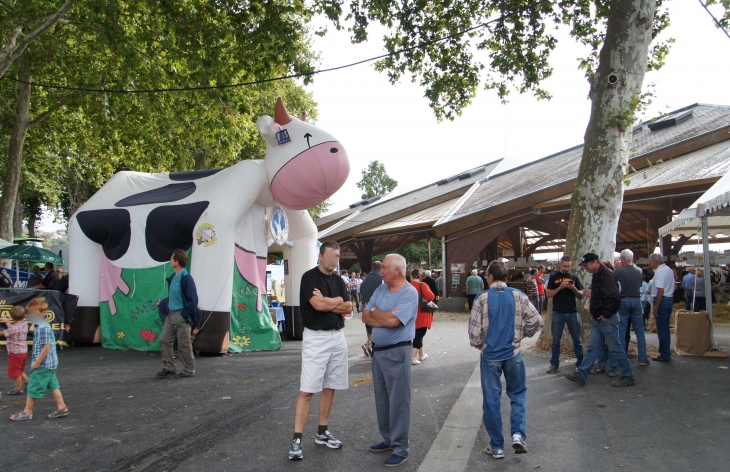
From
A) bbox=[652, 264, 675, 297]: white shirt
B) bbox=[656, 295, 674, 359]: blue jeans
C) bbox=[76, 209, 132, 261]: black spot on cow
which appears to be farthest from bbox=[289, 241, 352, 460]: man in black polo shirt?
bbox=[76, 209, 132, 261]: black spot on cow

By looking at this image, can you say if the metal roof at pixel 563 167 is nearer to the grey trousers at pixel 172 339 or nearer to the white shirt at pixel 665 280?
the white shirt at pixel 665 280

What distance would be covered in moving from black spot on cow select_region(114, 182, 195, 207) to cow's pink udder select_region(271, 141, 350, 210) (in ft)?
6.54

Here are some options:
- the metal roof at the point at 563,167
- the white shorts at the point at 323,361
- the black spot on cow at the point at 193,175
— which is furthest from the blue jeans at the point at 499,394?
the metal roof at the point at 563,167

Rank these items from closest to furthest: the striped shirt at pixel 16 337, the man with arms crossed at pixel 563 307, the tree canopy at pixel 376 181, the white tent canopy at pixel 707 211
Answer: the striped shirt at pixel 16 337 → the man with arms crossed at pixel 563 307 → the white tent canopy at pixel 707 211 → the tree canopy at pixel 376 181

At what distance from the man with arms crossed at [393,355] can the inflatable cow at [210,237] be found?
550cm

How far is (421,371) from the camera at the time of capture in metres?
8.67

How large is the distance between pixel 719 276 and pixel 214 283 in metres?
16.0

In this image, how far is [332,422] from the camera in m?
5.86

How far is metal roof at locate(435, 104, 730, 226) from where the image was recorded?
20438 millimetres

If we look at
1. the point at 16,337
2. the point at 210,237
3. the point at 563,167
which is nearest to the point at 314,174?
the point at 210,237

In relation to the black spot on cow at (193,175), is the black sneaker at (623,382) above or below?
below

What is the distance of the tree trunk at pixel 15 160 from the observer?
1734cm

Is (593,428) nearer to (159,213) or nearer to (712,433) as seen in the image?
(712,433)

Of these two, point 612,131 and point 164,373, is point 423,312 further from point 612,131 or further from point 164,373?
point 612,131
